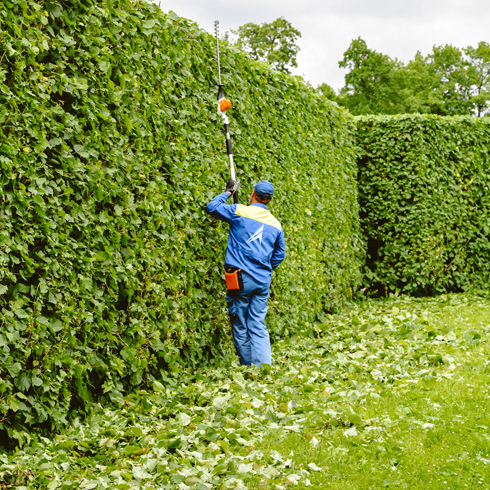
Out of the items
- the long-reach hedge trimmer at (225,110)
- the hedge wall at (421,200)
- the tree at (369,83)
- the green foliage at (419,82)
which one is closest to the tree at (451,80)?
the green foliage at (419,82)

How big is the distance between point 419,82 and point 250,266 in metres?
39.0

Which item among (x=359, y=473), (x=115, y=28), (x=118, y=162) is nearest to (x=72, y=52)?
(x=115, y=28)

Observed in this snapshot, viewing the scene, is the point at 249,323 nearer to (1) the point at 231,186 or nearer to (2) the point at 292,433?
(1) the point at 231,186

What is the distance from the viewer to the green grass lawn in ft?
11.1

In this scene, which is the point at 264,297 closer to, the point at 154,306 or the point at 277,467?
the point at 154,306

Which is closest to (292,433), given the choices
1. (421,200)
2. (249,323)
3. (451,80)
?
(249,323)

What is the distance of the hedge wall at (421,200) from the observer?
11.0 m

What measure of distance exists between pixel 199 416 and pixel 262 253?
6.64 feet

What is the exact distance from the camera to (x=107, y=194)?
435 centimetres

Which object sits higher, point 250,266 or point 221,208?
point 221,208

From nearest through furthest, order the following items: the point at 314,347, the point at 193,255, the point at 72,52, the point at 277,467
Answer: the point at 277,467
the point at 72,52
the point at 193,255
the point at 314,347

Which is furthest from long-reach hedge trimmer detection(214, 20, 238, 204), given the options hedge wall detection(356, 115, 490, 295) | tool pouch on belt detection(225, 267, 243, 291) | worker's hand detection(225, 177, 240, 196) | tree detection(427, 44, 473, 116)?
tree detection(427, 44, 473, 116)

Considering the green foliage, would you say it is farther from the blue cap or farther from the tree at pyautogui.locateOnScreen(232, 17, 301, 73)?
the blue cap

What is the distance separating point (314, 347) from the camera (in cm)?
721
